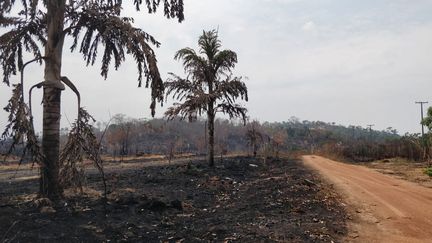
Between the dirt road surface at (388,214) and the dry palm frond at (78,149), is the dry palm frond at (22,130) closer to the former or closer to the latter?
the dry palm frond at (78,149)

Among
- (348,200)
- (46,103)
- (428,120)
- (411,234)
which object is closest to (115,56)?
(46,103)

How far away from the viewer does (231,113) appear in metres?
20.5

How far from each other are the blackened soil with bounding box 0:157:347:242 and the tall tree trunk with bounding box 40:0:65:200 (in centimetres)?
45

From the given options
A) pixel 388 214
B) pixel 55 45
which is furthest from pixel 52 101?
pixel 388 214

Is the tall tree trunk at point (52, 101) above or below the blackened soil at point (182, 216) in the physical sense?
above

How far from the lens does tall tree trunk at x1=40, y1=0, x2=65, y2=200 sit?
912cm

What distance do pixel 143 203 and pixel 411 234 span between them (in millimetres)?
4891

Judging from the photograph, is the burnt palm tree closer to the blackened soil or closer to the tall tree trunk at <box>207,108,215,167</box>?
the blackened soil

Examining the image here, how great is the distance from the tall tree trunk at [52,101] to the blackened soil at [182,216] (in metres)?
0.45

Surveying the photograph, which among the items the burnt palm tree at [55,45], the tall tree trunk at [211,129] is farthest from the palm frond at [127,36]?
the tall tree trunk at [211,129]

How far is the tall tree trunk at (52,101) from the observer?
9117 mm

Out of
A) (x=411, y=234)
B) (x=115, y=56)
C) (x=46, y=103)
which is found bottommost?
(x=411, y=234)

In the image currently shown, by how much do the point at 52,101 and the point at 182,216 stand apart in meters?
3.46

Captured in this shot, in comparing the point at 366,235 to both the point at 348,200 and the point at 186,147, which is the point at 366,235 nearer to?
the point at 348,200
